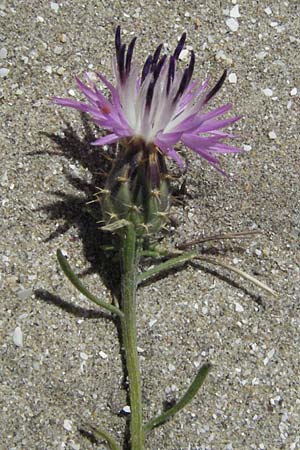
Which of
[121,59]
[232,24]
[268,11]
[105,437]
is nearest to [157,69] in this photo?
[121,59]

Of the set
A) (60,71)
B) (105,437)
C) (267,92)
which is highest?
(60,71)

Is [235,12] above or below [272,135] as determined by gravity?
above

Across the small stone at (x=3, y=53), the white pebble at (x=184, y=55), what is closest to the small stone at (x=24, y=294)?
the small stone at (x=3, y=53)

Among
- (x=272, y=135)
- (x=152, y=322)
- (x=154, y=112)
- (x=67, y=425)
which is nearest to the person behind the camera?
(x=154, y=112)

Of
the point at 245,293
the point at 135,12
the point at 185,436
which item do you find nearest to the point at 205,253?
the point at 245,293

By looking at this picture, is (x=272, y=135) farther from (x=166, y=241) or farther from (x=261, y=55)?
(x=166, y=241)

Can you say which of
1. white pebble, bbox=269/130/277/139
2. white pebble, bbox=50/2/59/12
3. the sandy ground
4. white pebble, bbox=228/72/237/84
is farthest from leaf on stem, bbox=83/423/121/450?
white pebble, bbox=50/2/59/12

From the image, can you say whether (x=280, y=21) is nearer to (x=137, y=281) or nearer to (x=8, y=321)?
(x=137, y=281)
